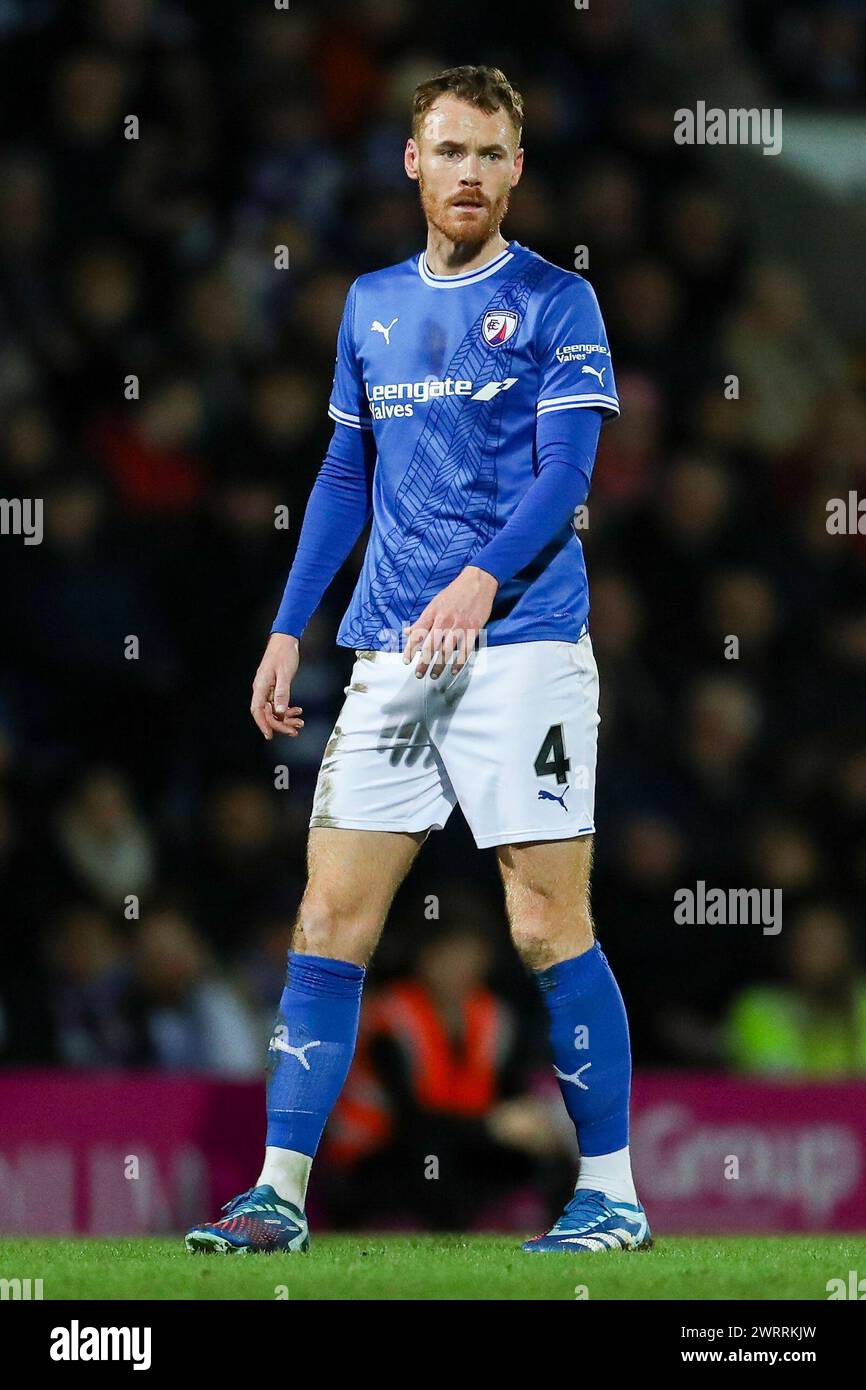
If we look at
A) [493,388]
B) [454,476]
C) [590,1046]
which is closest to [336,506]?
[454,476]

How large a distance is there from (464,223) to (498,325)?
0.22 metres

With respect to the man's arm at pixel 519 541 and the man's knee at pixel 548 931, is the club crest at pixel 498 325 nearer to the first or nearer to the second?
the man's arm at pixel 519 541

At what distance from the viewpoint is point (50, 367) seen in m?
7.79

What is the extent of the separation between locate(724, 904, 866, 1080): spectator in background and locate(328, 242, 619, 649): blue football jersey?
3594 millimetres

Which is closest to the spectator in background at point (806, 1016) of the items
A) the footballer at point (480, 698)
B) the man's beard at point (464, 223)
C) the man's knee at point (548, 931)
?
the footballer at point (480, 698)

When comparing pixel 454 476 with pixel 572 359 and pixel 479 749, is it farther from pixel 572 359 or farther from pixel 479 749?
pixel 479 749

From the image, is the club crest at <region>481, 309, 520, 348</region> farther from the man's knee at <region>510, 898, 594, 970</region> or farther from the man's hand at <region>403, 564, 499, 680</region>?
the man's knee at <region>510, 898, 594, 970</region>

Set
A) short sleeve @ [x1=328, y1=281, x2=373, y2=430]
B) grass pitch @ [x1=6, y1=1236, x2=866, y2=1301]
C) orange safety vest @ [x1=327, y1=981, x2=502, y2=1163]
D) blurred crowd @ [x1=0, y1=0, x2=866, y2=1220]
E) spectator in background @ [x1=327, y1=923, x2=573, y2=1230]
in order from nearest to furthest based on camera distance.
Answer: grass pitch @ [x1=6, y1=1236, x2=866, y2=1301]
short sleeve @ [x1=328, y1=281, x2=373, y2=430]
spectator in background @ [x1=327, y1=923, x2=573, y2=1230]
orange safety vest @ [x1=327, y1=981, x2=502, y2=1163]
blurred crowd @ [x1=0, y1=0, x2=866, y2=1220]

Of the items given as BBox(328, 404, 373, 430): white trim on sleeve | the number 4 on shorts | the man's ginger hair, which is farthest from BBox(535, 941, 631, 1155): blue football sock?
the man's ginger hair

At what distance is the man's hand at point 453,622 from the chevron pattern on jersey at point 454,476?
25 cm

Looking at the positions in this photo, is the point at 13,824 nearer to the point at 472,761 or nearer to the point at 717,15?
the point at 472,761

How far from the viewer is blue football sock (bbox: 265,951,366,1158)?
4172 mm

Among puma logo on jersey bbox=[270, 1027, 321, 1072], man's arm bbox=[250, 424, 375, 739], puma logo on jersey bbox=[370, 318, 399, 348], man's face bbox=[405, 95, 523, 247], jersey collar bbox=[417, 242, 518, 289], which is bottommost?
puma logo on jersey bbox=[270, 1027, 321, 1072]
